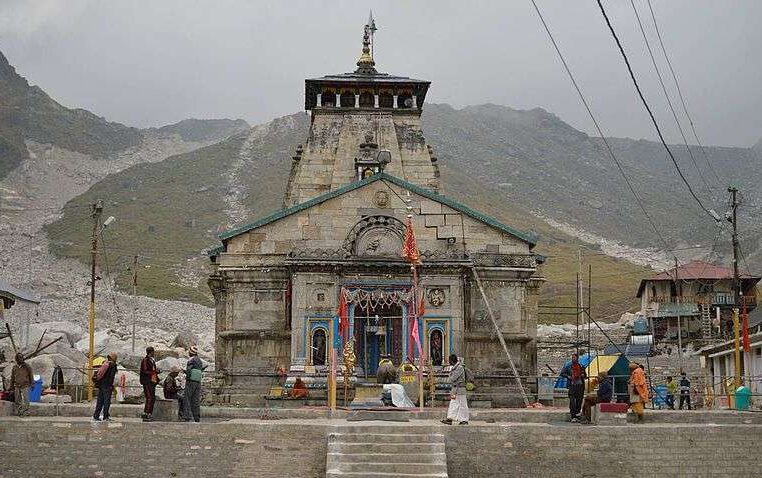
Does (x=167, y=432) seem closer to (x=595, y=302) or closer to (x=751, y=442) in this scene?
(x=751, y=442)

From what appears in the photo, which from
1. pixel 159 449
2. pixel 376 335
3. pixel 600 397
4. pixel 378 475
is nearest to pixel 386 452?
pixel 378 475

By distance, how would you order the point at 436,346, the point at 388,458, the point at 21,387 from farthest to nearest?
the point at 436,346 → the point at 21,387 → the point at 388,458

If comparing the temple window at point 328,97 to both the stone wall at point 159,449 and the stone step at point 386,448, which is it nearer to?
the stone wall at point 159,449

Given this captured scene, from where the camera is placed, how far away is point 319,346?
38250mm

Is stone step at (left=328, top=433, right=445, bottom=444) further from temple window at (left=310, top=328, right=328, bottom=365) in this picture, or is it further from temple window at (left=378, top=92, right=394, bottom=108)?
temple window at (left=378, top=92, right=394, bottom=108)

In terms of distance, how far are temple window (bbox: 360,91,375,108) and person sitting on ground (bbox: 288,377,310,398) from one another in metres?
18.5

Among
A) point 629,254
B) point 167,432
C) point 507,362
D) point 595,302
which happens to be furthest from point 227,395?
point 629,254

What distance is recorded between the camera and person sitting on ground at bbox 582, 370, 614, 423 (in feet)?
87.9

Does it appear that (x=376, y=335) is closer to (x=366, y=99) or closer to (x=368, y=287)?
(x=368, y=287)

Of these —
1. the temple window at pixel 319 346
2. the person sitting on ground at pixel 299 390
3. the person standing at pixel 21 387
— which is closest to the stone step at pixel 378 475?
the person standing at pixel 21 387

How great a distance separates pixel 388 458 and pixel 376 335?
16.0 metres

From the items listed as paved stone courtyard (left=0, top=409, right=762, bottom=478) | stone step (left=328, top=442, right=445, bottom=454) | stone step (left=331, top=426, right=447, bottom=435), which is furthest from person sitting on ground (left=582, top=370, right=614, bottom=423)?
stone step (left=328, top=442, right=445, bottom=454)

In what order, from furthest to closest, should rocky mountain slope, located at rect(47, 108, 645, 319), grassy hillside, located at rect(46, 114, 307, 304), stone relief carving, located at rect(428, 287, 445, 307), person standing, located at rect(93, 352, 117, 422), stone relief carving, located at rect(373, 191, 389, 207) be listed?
1. grassy hillside, located at rect(46, 114, 307, 304)
2. rocky mountain slope, located at rect(47, 108, 645, 319)
3. stone relief carving, located at rect(373, 191, 389, 207)
4. stone relief carving, located at rect(428, 287, 445, 307)
5. person standing, located at rect(93, 352, 117, 422)

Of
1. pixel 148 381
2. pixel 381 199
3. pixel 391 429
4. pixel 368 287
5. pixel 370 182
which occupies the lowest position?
pixel 391 429
